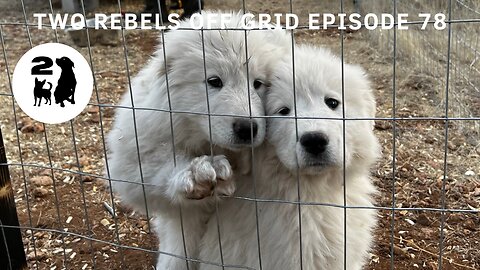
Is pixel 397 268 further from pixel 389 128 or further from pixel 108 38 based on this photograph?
pixel 108 38

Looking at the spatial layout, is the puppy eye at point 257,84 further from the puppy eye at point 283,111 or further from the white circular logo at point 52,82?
the white circular logo at point 52,82

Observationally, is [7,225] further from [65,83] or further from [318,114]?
[318,114]

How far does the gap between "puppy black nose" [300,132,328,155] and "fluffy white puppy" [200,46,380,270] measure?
0.05 ft

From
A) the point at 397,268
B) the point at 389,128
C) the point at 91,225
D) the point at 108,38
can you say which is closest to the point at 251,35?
the point at 397,268

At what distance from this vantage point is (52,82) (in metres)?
2.09

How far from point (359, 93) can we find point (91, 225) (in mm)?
1700

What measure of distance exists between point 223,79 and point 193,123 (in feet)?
0.54

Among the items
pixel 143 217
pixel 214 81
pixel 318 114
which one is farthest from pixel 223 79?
pixel 143 217

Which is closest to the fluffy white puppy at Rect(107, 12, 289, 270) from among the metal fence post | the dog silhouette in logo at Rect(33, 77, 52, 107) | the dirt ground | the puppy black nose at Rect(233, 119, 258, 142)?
the puppy black nose at Rect(233, 119, 258, 142)

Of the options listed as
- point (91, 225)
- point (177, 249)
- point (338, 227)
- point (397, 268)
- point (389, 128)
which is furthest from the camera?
point (389, 128)

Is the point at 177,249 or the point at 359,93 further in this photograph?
the point at 177,249

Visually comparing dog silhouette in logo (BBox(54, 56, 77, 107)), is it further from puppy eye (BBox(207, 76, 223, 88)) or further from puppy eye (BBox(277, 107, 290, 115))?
puppy eye (BBox(277, 107, 290, 115))

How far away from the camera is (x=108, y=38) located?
5.97 meters

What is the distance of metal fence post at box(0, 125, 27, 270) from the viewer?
2478 mm
